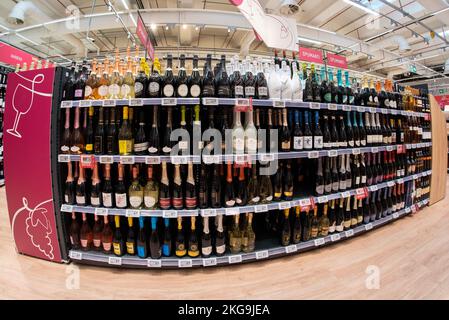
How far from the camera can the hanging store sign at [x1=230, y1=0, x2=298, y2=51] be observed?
1.85 meters

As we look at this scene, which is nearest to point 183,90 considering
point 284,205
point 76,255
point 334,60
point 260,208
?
point 260,208

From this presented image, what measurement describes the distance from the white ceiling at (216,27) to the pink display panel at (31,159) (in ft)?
12.5

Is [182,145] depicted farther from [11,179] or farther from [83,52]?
[83,52]

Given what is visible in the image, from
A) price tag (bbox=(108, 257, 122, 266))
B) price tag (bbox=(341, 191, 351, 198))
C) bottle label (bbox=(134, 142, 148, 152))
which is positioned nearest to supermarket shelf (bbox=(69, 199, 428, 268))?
price tag (bbox=(108, 257, 122, 266))

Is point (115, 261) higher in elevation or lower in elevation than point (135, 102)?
lower

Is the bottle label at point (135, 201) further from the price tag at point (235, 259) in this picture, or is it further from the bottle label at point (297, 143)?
the bottle label at point (297, 143)

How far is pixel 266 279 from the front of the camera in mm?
1627

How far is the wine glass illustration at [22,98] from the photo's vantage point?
166 cm

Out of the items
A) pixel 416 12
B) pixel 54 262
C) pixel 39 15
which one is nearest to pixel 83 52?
pixel 39 15

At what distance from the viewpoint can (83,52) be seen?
6.95 metres

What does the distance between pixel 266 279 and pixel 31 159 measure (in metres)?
2.09

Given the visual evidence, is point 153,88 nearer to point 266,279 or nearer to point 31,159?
point 31,159

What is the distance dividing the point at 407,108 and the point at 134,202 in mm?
3555

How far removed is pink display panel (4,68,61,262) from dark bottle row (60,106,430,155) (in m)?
0.19
